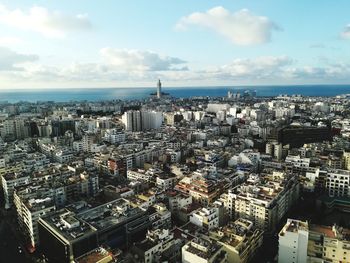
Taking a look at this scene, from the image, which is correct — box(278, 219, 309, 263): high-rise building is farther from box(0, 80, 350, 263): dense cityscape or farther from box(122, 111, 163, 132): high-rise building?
box(122, 111, 163, 132): high-rise building

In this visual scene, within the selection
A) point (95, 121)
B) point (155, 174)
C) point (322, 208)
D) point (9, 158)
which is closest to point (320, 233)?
point (322, 208)

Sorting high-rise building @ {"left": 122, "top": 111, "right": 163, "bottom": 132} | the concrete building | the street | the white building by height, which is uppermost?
high-rise building @ {"left": 122, "top": 111, "right": 163, "bottom": 132}

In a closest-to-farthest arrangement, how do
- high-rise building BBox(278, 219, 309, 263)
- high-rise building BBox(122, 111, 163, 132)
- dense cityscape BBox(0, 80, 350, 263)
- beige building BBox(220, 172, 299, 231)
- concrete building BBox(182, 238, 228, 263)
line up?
Answer: concrete building BBox(182, 238, 228, 263), high-rise building BBox(278, 219, 309, 263), dense cityscape BBox(0, 80, 350, 263), beige building BBox(220, 172, 299, 231), high-rise building BBox(122, 111, 163, 132)

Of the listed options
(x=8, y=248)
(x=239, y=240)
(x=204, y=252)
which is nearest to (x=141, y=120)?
(x=8, y=248)

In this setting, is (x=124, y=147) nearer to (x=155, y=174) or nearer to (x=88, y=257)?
(x=155, y=174)

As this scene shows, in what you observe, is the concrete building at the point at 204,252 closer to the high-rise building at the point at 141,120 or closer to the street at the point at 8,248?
the street at the point at 8,248

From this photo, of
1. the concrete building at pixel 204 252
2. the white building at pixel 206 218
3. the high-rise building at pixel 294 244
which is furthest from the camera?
the white building at pixel 206 218

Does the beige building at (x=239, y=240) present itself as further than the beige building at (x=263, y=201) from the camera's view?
No

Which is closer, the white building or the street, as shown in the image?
the street

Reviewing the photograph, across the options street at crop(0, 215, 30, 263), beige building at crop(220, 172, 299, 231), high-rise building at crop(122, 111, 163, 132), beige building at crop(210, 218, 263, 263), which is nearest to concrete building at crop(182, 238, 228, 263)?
beige building at crop(210, 218, 263, 263)

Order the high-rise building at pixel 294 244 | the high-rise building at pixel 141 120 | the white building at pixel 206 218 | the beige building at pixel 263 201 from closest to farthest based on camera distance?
1. the high-rise building at pixel 294 244
2. the white building at pixel 206 218
3. the beige building at pixel 263 201
4. the high-rise building at pixel 141 120

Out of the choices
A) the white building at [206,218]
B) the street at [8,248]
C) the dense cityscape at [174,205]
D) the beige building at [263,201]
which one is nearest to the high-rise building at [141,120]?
the dense cityscape at [174,205]
